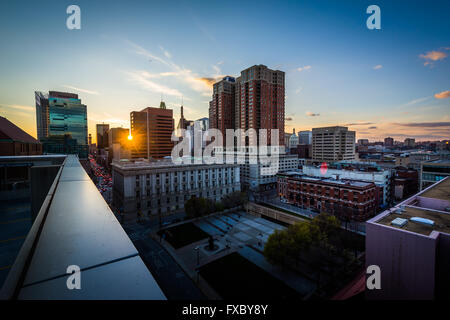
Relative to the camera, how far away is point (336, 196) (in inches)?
1658

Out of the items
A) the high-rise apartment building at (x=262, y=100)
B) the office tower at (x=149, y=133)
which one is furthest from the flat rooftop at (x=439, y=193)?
the office tower at (x=149, y=133)

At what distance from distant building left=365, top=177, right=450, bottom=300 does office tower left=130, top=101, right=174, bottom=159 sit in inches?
3381

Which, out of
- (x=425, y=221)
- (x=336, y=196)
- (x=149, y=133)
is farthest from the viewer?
(x=149, y=133)

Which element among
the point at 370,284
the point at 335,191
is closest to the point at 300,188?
the point at 335,191

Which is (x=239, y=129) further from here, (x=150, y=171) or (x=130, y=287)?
(x=130, y=287)

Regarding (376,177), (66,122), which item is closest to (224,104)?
(376,177)

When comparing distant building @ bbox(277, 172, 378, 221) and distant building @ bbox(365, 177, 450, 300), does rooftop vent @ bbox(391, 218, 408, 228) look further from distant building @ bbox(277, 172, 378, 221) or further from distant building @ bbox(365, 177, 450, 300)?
distant building @ bbox(277, 172, 378, 221)

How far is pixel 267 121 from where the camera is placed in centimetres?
7694

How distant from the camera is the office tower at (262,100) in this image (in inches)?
3002

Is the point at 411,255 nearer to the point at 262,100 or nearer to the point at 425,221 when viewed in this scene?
the point at 425,221

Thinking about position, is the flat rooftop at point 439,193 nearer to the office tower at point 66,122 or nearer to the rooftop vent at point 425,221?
the rooftop vent at point 425,221

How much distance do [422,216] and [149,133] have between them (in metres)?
89.0

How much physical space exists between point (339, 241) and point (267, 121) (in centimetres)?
5799

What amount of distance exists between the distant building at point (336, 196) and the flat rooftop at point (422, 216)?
25.4 m
